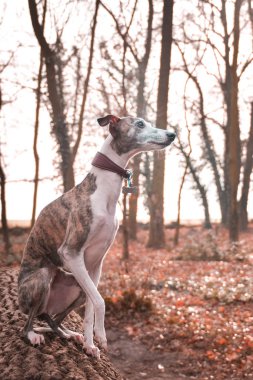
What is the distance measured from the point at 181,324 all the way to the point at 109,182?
5175 mm

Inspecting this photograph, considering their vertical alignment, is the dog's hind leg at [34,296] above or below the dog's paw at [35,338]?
above

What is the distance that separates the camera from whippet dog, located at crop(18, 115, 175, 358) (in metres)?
4.42

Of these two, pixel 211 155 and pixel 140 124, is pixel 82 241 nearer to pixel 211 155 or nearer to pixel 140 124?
pixel 140 124

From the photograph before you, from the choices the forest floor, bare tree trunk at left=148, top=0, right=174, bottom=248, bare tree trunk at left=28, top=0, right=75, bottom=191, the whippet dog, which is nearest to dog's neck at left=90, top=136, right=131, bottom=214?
the whippet dog

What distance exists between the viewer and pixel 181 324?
8.98 metres

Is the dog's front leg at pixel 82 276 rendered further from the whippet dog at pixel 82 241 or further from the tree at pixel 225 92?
the tree at pixel 225 92

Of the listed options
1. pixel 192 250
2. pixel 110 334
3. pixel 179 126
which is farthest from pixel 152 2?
pixel 110 334

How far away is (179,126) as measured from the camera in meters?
25.8

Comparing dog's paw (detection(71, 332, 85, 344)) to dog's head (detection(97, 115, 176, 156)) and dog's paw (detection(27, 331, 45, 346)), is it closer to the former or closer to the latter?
dog's paw (detection(27, 331, 45, 346))

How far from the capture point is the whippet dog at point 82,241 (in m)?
4.42

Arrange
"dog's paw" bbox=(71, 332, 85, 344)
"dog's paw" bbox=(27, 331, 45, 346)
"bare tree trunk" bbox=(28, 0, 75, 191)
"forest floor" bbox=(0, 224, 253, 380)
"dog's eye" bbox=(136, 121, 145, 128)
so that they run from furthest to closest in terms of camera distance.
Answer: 1. "bare tree trunk" bbox=(28, 0, 75, 191)
2. "forest floor" bbox=(0, 224, 253, 380)
3. "dog's paw" bbox=(71, 332, 85, 344)
4. "dog's eye" bbox=(136, 121, 145, 128)
5. "dog's paw" bbox=(27, 331, 45, 346)

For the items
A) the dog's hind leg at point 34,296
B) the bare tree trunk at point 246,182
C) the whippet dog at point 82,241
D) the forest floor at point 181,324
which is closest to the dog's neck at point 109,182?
the whippet dog at point 82,241

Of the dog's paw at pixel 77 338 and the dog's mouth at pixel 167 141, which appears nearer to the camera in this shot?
the dog's mouth at pixel 167 141

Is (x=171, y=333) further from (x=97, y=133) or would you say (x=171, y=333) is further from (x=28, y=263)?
(x=97, y=133)
